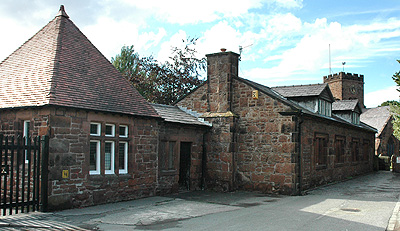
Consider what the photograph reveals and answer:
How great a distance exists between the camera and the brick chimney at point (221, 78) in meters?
18.7

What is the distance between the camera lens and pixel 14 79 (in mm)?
13914

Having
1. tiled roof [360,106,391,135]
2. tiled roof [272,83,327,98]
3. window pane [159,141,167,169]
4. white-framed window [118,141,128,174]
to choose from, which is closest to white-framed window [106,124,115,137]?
white-framed window [118,141,128,174]

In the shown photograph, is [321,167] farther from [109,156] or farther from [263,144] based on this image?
[109,156]

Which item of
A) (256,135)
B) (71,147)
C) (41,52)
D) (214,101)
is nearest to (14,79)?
(41,52)

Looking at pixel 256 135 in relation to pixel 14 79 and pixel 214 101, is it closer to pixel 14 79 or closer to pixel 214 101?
pixel 214 101

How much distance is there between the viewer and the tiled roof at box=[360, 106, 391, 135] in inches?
1851

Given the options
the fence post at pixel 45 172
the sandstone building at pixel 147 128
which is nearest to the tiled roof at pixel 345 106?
the sandstone building at pixel 147 128

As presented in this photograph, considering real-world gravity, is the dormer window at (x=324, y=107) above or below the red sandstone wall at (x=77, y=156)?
above

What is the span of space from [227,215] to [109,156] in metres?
5.05

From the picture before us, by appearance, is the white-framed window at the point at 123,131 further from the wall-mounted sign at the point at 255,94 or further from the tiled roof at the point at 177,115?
the wall-mounted sign at the point at 255,94

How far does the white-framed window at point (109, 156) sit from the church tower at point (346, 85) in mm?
53107

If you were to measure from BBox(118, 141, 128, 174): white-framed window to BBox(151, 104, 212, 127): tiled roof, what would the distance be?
249cm

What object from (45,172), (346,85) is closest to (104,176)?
(45,172)

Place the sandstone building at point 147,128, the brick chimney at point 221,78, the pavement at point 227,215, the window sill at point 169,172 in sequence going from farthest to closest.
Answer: the brick chimney at point 221,78 < the window sill at point 169,172 < the sandstone building at point 147,128 < the pavement at point 227,215
